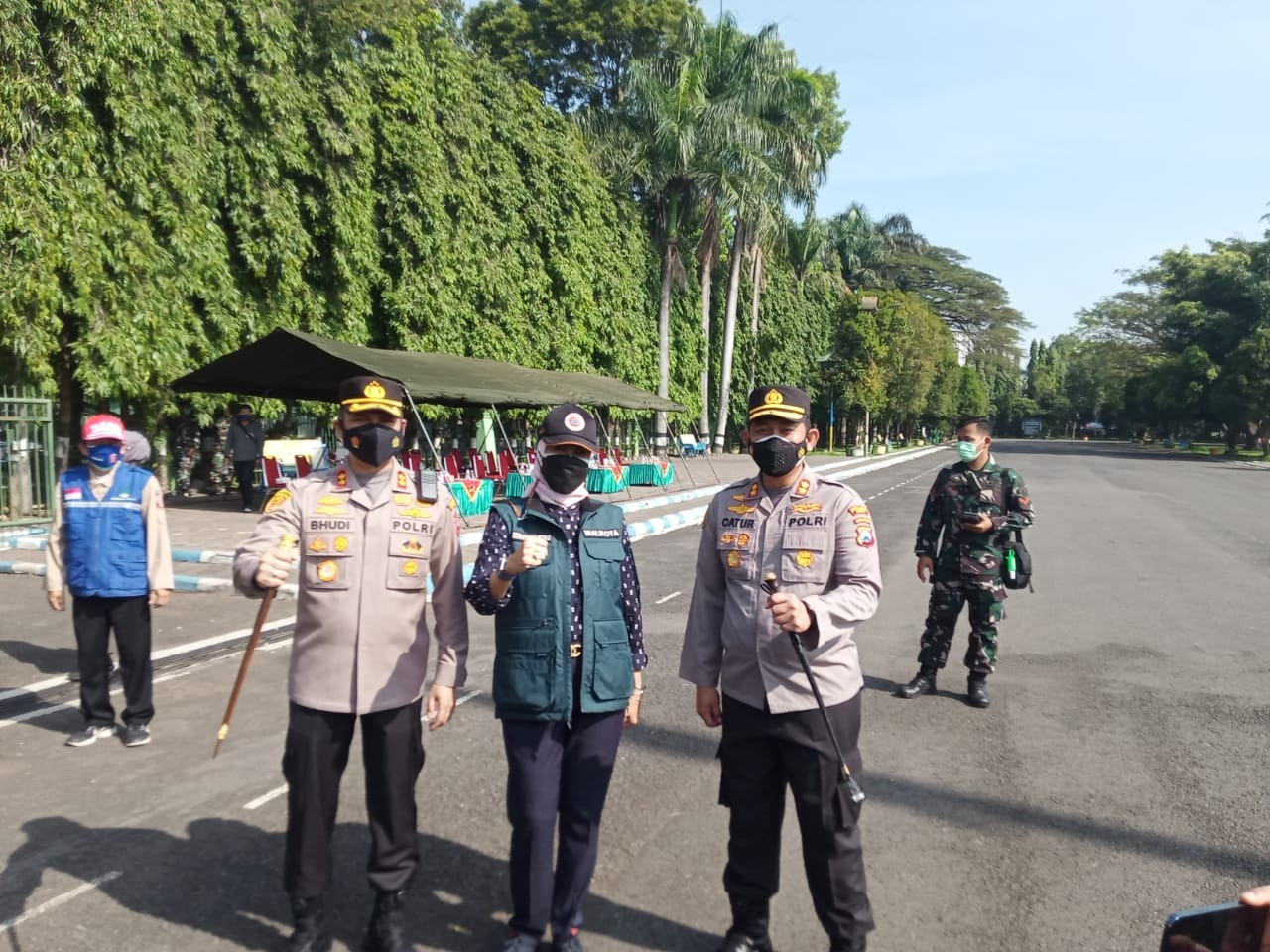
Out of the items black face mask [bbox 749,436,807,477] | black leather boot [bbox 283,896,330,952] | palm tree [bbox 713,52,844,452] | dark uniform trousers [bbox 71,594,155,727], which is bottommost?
black leather boot [bbox 283,896,330,952]

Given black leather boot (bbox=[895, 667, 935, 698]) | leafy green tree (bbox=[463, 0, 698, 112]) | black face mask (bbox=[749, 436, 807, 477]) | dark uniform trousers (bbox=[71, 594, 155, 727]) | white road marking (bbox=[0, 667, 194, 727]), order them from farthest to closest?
leafy green tree (bbox=[463, 0, 698, 112]), black leather boot (bbox=[895, 667, 935, 698]), white road marking (bbox=[0, 667, 194, 727]), dark uniform trousers (bbox=[71, 594, 155, 727]), black face mask (bbox=[749, 436, 807, 477])

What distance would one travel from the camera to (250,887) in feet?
11.8

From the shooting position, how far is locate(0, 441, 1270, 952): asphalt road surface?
11.1ft

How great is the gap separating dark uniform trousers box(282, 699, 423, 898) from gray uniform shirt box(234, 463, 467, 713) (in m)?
0.08

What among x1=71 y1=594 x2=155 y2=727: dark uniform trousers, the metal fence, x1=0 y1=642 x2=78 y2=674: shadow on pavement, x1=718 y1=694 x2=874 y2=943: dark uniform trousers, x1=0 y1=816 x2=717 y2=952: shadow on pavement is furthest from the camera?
the metal fence

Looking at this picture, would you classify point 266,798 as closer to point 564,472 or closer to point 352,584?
point 352,584

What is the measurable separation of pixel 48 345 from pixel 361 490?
39.0ft

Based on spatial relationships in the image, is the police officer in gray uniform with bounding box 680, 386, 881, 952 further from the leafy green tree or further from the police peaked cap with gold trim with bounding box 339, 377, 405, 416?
the leafy green tree

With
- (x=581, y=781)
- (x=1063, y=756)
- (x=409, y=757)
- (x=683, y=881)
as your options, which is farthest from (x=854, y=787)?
(x=1063, y=756)

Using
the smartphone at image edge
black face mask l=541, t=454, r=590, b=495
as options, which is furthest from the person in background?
the smartphone at image edge

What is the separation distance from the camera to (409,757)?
321 centimetres

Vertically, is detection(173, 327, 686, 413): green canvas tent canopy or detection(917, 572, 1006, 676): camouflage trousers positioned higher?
detection(173, 327, 686, 413): green canvas tent canopy

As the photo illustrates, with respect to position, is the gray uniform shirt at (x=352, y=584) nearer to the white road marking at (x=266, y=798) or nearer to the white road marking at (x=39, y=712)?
the white road marking at (x=266, y=798)

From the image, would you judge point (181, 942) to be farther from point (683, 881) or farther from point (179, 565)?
point (179, 565)
